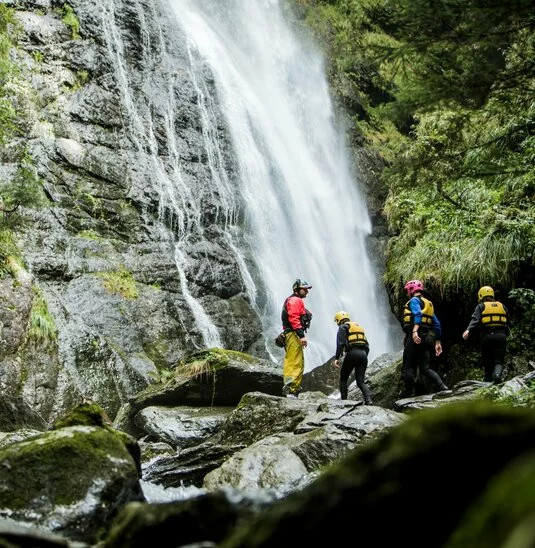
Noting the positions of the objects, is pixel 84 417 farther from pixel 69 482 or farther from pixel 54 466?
pixel 69 482

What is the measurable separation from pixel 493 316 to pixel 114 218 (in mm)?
11071

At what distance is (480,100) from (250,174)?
16072 millimetres

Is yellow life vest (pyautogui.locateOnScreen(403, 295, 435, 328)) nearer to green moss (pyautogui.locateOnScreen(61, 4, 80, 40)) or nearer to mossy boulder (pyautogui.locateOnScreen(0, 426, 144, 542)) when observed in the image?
mossy boulder (pyautogui.locateOnScreen(0, 426, 144, 542))

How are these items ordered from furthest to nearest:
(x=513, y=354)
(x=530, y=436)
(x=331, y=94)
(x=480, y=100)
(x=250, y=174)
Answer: (x=331, y=94) → (x=250, y=174) → (x=513, y=354) → (x=480, y=100) → (x=530, y=436)

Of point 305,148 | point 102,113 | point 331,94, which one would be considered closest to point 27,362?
point 102,113

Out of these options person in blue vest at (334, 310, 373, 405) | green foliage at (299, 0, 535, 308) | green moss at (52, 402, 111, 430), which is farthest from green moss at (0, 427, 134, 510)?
person in blue vest at (334, 310, 373, 405)

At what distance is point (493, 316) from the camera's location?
30.1 ft

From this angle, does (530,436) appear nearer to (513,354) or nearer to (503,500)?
(503,500)

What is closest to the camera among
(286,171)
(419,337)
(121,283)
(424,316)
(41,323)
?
(419,337)

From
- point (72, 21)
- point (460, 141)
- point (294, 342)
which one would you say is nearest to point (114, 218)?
point (72, 21)

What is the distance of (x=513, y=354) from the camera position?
10.3 metres

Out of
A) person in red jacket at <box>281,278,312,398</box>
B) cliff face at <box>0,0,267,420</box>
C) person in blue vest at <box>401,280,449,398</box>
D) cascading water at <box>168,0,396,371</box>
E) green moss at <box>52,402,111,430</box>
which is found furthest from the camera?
cascading water at <box>168,0,396,371</box>

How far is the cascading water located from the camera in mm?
19312

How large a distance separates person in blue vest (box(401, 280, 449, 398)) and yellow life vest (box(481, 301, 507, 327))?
0.77 meters
